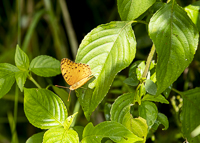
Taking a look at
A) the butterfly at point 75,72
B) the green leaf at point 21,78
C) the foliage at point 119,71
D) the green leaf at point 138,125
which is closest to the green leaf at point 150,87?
the foliage at point 119,71

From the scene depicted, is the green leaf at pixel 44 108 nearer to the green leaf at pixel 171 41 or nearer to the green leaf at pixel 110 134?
the green leaf at pixel 110 134

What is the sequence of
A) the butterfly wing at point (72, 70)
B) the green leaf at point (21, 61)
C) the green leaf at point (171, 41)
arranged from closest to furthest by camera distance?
the green leaf at point (171, 41) < the butterfly wing at point (72, 70) < the green leaf at point (21, 61)

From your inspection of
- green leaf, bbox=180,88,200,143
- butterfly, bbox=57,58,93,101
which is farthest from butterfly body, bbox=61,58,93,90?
green leaf, bbox=180,88,200,143

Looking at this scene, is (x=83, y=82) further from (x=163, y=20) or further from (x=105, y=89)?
(x=163, y=20)

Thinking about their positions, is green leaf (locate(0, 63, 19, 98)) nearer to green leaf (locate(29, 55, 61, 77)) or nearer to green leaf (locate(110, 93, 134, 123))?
green leaf (locate(29, 55, 61, 77))

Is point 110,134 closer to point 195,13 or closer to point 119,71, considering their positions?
point 119,71

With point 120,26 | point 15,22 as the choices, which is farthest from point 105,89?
point 15,22
